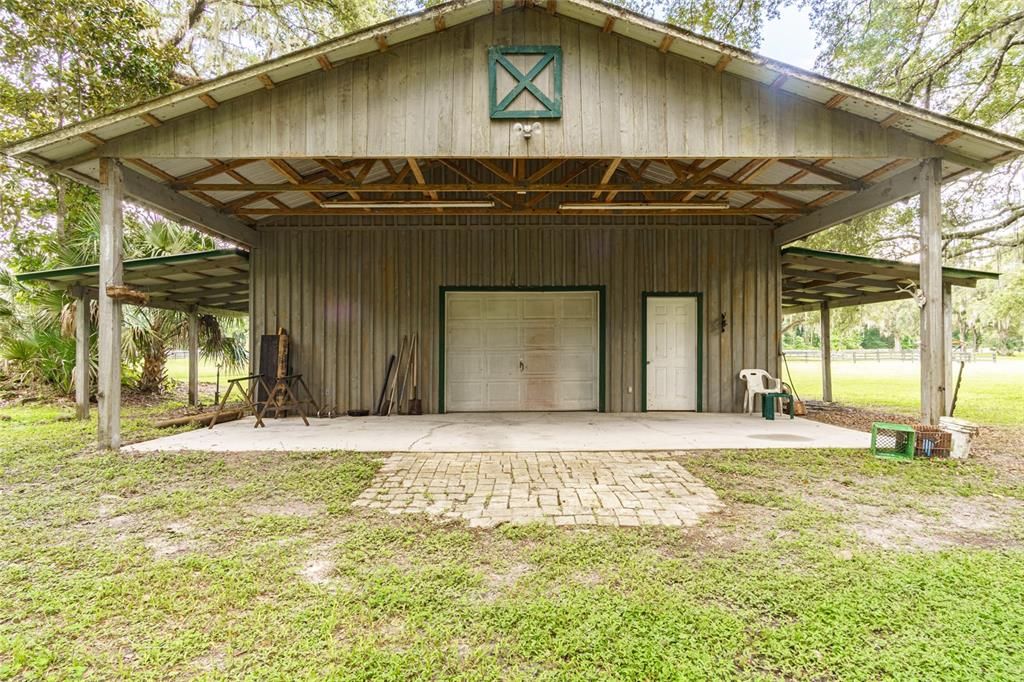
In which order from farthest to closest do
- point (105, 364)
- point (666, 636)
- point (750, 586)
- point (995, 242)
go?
point (995, 242)
point (105, 364)
point (750, 586)
point (666, 636)

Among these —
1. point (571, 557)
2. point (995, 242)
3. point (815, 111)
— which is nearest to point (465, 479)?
point (571, 557)

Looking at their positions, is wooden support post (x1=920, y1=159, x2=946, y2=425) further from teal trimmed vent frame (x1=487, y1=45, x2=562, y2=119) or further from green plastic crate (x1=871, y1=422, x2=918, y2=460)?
teal trimmed vent frame (x1=487, y1=45, x2=562, y2=119)

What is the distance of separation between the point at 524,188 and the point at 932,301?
4.77 meters

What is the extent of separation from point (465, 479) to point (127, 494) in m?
2.66

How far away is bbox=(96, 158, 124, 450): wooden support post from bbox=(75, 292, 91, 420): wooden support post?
11.3ft

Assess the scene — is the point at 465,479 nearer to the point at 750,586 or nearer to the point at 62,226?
the point at 750,586

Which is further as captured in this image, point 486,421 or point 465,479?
point 486,421

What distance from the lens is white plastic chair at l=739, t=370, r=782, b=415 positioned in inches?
315

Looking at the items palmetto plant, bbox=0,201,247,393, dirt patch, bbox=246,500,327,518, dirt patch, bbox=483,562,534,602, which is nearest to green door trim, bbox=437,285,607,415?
dirt patch, bbox=246,500,327,518

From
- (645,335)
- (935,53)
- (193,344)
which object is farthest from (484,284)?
(935,53)

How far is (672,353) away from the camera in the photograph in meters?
8.33

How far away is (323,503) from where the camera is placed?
3502mm

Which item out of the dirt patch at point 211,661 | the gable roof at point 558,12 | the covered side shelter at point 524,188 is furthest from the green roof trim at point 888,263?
the dirt patch at point 211,661

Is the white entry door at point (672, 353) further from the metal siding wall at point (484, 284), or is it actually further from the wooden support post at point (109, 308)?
the wooden support post at point (109, 308)
